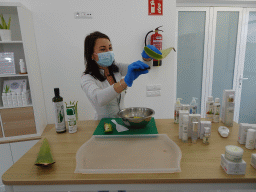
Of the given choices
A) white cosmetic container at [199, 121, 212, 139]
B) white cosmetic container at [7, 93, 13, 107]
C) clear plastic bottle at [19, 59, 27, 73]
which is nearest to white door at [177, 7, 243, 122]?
white cosmetic container at [199, 121, 212, 139]

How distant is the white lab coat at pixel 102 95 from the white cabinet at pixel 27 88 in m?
1.02

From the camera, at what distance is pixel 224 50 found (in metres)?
2.68

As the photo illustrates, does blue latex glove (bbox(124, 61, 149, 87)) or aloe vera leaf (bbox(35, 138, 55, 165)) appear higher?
blue latex glove (bbox(124, 61, 149, 87))

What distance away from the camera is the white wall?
6.91ft

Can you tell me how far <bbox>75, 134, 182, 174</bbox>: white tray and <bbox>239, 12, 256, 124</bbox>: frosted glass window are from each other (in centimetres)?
262

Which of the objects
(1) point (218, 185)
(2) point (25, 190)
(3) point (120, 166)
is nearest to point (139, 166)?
(3) point (120, 166)

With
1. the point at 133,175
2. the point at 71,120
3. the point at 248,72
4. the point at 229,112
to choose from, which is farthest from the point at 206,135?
the point at 248,72

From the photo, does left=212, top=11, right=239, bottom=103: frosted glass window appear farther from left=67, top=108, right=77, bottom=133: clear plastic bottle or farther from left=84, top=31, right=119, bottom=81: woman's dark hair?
left=67, top=108, right=77, bottom=133: clear plastic bottle

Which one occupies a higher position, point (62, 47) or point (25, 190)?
point (62, 47)

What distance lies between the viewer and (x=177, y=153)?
2.74 feet

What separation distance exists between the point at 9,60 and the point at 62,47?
63cm

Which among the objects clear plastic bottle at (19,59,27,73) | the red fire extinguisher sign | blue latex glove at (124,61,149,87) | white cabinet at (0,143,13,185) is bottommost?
white cabinet at (0,143,13,185)

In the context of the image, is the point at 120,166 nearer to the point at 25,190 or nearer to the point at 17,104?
the point at 25,190

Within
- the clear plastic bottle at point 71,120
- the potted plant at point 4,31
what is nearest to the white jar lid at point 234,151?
the clear plastic bottle at point 71,120
